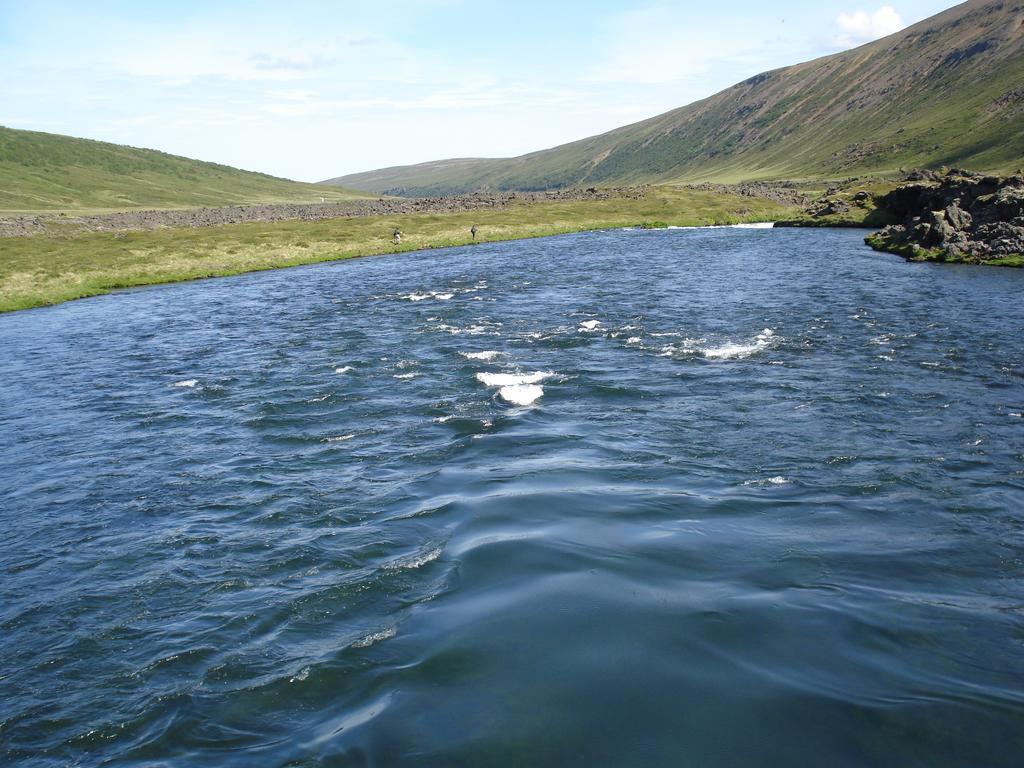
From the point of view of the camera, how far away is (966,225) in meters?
51.9

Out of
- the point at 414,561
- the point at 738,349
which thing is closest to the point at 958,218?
the point at 738,349

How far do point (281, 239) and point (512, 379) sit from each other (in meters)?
61.0

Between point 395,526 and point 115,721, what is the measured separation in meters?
6.32

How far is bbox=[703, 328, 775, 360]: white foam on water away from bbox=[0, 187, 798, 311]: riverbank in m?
49.4

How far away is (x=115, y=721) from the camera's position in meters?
10.1

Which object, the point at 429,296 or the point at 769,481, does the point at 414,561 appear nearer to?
the point at 769,481

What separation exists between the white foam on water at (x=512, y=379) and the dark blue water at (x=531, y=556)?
31cm

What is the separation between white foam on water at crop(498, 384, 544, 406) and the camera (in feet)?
78.0

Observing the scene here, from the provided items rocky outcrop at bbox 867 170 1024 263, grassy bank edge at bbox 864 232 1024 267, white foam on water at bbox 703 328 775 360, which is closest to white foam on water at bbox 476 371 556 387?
white foam on water at bbox 703 328 775 360

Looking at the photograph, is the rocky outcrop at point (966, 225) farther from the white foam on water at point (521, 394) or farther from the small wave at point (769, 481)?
the small wave at point (769, 481)

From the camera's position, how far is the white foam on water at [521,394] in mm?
23766

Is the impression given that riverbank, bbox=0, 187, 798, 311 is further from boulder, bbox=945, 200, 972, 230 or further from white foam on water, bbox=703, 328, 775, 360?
white foam on water, bbox=703, 328, 775, 360

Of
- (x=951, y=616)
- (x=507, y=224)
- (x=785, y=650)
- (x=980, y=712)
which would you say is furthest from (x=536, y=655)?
(x=507, y=224)

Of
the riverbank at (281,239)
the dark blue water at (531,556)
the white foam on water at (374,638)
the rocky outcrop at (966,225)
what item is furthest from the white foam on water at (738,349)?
the riverbank at (281,239)
